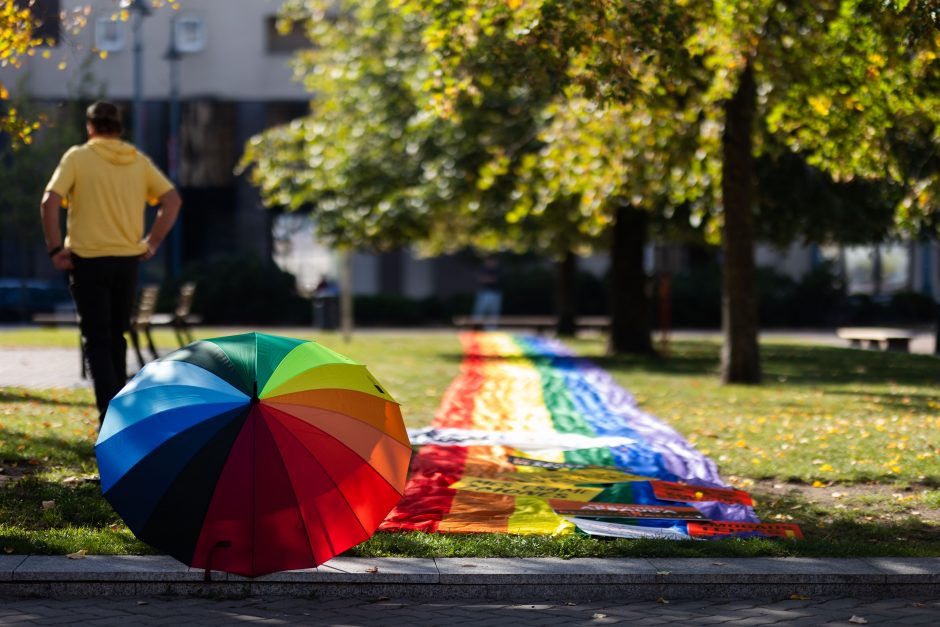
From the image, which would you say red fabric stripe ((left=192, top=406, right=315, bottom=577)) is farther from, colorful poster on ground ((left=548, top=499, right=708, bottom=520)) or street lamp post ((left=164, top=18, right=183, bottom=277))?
street lamp post ((left=164, top=18, right=183, bottom=277))

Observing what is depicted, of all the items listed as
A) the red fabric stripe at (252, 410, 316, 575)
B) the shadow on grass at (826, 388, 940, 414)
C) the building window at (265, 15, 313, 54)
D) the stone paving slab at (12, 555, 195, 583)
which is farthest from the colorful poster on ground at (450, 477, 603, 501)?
the building window at (265, 15, 313, 54)

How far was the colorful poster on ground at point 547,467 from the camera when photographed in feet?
24.1

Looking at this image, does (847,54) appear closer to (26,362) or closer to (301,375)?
(301,375)

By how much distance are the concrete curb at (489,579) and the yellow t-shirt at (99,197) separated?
274 cm

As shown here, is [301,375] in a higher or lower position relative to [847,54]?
lower

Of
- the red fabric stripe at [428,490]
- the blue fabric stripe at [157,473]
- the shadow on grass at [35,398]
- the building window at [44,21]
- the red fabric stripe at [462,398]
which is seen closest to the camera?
the blue fabric stripe at [157,473]

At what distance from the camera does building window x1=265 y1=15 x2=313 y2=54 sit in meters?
47.1

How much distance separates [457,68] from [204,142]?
114 ft

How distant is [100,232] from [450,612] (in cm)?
386

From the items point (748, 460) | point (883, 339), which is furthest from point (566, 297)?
point (748, 460)

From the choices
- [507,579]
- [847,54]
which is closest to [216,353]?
[507,579]

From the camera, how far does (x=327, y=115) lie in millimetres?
24359

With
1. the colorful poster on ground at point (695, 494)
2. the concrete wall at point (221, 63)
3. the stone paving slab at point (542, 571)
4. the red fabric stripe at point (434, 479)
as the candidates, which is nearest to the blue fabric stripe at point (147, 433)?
the stone paving slab at point (542, 571)

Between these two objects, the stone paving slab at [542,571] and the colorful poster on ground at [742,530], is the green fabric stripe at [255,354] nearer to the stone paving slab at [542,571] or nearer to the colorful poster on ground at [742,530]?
the stone paving slab at [542,571]
